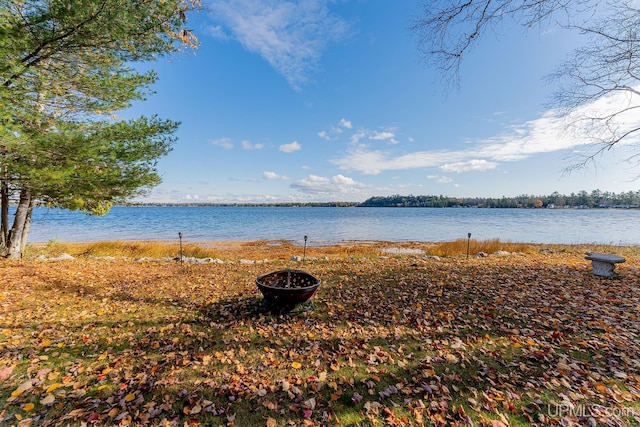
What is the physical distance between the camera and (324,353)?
4.36m

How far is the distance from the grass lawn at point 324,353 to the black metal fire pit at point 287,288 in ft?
1.53

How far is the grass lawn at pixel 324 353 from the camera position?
3.06m

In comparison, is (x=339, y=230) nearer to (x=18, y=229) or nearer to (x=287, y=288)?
(x=18, y=229)

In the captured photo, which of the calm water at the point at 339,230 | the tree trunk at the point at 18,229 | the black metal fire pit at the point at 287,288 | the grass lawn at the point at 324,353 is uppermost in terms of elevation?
the tree trunk at the point at 18,229

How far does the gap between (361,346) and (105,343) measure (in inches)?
185

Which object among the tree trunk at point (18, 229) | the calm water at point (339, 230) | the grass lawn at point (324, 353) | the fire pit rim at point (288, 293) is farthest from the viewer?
the calm water at point (339, 230)

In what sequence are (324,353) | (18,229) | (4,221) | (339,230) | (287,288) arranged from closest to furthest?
(324,353) → (287,288) → (18,229) → (4,221) → (339,230)

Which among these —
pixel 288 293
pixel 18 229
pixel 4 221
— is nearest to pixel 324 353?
pixel 288 293

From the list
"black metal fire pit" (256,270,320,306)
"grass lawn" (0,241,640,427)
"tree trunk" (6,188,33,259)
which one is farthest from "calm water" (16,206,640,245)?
"black metal fire pit" (256,270,320,306)

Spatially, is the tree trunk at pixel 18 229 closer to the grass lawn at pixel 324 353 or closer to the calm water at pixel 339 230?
the calm water at pixel 339 230

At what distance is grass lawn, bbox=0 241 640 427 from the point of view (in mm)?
3064

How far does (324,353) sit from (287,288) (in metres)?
1.51

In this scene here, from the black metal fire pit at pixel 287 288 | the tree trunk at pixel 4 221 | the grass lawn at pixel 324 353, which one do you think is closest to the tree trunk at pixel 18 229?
the tree trunk at pixel 4 221

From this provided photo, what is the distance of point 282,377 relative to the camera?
147 inches
